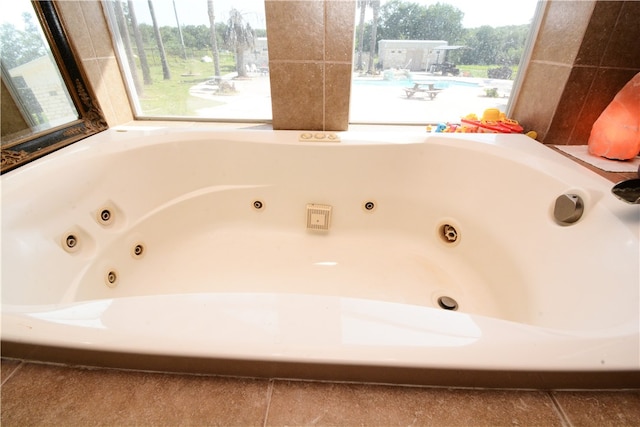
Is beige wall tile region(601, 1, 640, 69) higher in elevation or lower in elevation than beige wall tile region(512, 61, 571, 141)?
higher

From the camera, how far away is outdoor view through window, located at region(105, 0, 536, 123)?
1.16 m

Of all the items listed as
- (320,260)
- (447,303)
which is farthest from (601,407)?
(320,260)

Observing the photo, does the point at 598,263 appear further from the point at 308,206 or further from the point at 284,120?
the point at 284,120

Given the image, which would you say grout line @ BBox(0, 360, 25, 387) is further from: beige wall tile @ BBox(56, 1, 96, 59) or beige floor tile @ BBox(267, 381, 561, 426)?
beige wall tile @ BBox(56, 1, 96, 59)

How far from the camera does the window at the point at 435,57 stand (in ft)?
3.75

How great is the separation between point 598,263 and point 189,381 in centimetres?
86

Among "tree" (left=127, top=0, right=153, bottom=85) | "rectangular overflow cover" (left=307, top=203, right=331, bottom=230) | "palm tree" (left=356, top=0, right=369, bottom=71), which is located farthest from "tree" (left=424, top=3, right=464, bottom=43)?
"tree" (left=127, top=0, right=153, bottom=85)

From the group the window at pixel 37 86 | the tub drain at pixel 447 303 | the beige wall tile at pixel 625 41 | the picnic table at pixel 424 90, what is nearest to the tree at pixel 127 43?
the window at pixel 37 86

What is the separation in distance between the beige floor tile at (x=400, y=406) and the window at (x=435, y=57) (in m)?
1.22

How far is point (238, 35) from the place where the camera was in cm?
123

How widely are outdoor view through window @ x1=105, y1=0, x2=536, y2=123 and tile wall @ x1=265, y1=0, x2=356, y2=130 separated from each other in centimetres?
22

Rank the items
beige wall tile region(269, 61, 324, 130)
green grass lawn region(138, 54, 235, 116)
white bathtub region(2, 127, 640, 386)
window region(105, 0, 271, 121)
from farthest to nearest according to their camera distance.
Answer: green grass lawn region(138, 54, 235, 116) < window region(105, 0, 271, 121) < beige wall tile region(269, 61, 324, 130) < white bathtub region(2, 127, 640, 386)

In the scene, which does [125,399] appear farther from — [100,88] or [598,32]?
[598,32]

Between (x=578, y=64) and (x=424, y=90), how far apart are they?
0.55 meters
